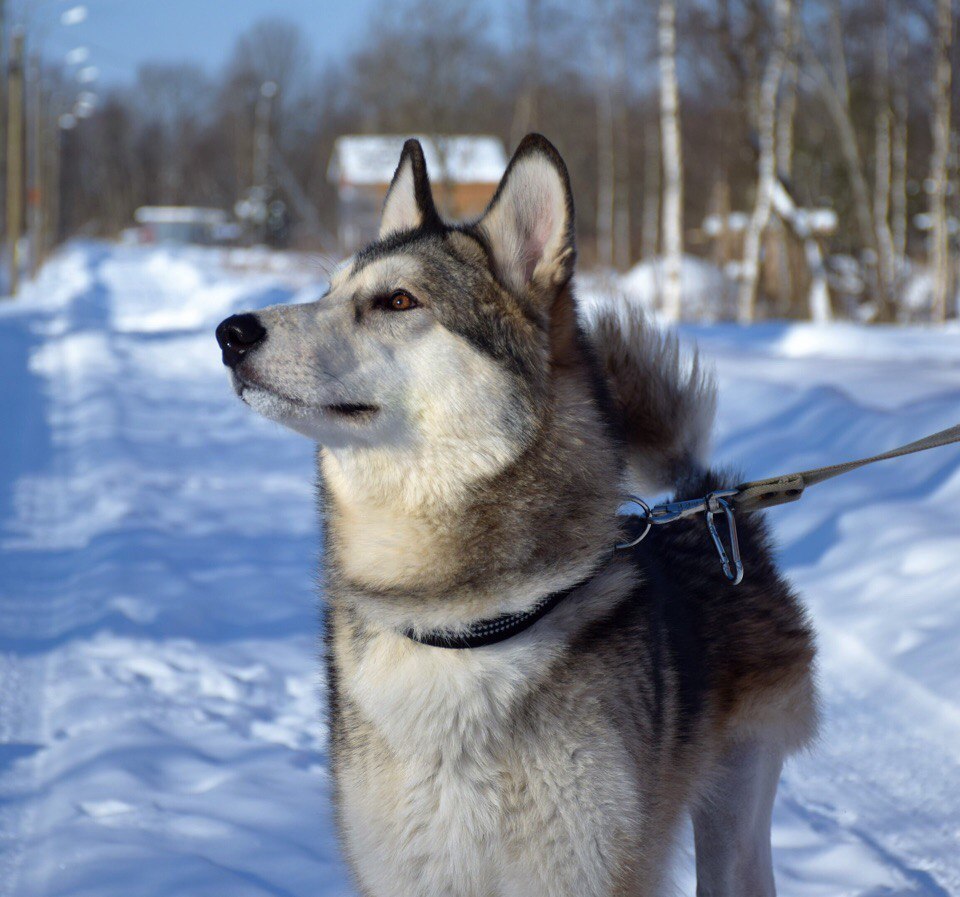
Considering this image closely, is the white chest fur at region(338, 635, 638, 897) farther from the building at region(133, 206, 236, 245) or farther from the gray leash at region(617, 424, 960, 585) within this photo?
the building at region(133, 206, 236, 245)

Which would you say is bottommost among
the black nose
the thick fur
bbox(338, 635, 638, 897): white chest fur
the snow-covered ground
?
the snow-covered ground

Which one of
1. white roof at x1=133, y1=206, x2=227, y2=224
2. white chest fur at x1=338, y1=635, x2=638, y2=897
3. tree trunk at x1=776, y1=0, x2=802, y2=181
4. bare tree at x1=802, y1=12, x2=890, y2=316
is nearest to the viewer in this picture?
white chest fur at x1=338, y1=635, x2=638, y2=897

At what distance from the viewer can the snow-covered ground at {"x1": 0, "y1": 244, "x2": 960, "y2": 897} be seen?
8.92 feet

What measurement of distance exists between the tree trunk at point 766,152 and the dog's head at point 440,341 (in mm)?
13707

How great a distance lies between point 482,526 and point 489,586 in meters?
0.11

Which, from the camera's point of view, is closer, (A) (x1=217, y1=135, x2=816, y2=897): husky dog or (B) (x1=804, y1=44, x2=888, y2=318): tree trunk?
(A) (x1=217, y1=135, x2=816, y2=897): husky dog

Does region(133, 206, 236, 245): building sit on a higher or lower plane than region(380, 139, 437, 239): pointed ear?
higher

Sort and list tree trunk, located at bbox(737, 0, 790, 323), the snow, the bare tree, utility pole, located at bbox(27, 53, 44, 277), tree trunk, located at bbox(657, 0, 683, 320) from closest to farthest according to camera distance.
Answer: tree trunk, located at bbox(737, 0, 790, 323), tree trunk, located at bbox(657, 0, 683, 320), the bare tree, the snow, utility pole, located at bbox(27, 53, 44, 277)

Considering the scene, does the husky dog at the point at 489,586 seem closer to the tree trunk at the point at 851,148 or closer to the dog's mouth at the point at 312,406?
the dog's mouth at the point at 312,406

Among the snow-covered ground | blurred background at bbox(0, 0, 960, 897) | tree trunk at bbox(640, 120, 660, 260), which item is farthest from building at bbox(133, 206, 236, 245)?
the snow-covered ground

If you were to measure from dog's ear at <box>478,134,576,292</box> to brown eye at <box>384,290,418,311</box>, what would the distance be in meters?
0.20

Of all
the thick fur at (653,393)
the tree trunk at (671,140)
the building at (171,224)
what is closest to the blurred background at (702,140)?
the tree trunk at (671,140)

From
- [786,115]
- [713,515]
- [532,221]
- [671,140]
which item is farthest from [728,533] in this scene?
[786,115]

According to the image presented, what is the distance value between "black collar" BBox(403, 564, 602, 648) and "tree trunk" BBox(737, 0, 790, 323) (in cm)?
1409
